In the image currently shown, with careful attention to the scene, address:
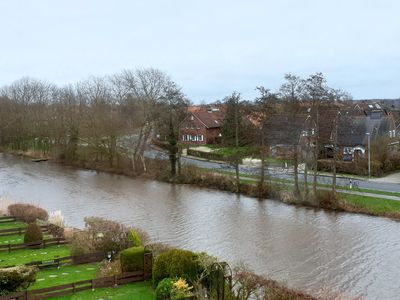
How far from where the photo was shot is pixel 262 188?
129 ft

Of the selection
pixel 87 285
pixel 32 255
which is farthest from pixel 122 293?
pixel 32 255

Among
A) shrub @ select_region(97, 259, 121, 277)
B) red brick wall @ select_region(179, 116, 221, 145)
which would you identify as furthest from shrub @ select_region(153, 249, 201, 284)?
red brick wall @ select_region(179, 116, 221, 145)

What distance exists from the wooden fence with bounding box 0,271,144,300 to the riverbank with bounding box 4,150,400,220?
67.0 feet

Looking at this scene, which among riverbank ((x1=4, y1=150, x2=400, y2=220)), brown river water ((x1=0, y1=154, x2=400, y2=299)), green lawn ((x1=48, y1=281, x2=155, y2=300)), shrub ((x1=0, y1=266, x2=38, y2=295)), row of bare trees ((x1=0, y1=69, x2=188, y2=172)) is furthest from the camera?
row of bare trees ((x1=0, y1=69, x2=188, y2=172))

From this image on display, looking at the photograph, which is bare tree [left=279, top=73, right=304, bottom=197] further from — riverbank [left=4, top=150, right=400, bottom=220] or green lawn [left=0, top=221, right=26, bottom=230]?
green lawn [left=0, top=221, right=26, bottom=230]

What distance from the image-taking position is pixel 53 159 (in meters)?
64.1

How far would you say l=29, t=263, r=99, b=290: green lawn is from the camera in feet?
56.9

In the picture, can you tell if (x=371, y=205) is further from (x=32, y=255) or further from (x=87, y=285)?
(x=87, y=285)

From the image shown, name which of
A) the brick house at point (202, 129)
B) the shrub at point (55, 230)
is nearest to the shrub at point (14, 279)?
the shrub at point (55, 230)

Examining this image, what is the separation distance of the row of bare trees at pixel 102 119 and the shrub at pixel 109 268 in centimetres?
2945

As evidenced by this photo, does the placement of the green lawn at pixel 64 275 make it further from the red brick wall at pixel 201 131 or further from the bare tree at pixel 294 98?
the red brick wall at pixel 201 131

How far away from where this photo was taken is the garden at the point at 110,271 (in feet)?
48.5

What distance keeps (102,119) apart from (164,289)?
4233 cm

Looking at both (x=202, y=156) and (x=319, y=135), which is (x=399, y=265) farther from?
(x=202, y=156)
